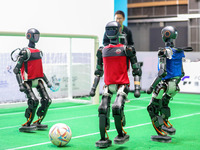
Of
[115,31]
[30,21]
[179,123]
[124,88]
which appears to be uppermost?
[30,21]

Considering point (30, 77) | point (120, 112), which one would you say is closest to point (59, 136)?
point (120, 112)

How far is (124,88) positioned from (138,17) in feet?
76.7

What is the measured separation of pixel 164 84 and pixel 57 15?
29.2 ft

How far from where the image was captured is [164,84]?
7.26m

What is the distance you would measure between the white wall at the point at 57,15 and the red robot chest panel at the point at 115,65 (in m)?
7.65

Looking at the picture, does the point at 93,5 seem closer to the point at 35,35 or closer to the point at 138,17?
the point at 35,35

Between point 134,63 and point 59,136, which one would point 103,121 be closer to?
point 59,136

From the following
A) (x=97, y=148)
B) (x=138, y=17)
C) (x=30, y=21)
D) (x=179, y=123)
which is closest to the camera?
(x=97, y=148)

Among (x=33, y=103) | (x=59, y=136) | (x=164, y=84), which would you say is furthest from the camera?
(x=33, y=103)

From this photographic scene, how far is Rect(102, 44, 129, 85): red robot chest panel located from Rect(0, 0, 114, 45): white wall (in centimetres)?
765

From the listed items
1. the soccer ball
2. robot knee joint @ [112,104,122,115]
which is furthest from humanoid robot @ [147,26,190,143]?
the soccer ball

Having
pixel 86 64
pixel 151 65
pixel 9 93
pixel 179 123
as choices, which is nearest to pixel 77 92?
pixel 86 64

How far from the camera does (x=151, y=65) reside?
17312 mm

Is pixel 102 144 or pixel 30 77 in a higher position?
pixel 30 77
